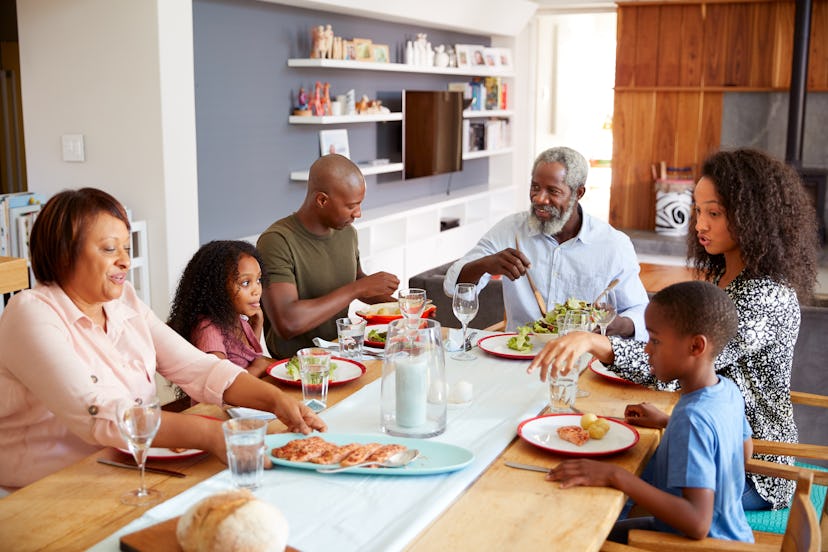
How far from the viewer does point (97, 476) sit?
1.67 m

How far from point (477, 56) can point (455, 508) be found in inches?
265

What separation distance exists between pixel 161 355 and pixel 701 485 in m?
1.20

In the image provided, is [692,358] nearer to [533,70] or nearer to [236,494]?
[236,494]

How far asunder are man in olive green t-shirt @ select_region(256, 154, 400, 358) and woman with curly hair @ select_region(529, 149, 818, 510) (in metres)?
1.00

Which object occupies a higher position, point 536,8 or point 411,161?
point 536,8

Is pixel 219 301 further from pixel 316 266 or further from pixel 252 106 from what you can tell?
pixel 252 106

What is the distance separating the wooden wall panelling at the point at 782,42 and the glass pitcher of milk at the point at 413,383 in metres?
7.09

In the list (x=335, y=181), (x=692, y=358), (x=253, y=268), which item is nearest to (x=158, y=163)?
(x=335, y=181)

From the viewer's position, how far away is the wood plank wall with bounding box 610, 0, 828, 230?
7.96 m

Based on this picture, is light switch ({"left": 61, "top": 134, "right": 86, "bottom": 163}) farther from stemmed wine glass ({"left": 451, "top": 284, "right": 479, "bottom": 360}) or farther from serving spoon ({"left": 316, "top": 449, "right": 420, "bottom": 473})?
serving spoon ({"left": 316, "top": 449, "right": 420, "bottom": 473})

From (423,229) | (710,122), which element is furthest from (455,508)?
(710,122)

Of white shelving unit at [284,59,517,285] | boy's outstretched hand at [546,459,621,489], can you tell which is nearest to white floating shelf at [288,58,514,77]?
white shelving unit at [284,59,517,285]

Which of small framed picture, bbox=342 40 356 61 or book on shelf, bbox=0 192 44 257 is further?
small framed picture, bbox=342 40 356 61

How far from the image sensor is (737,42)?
811cm
